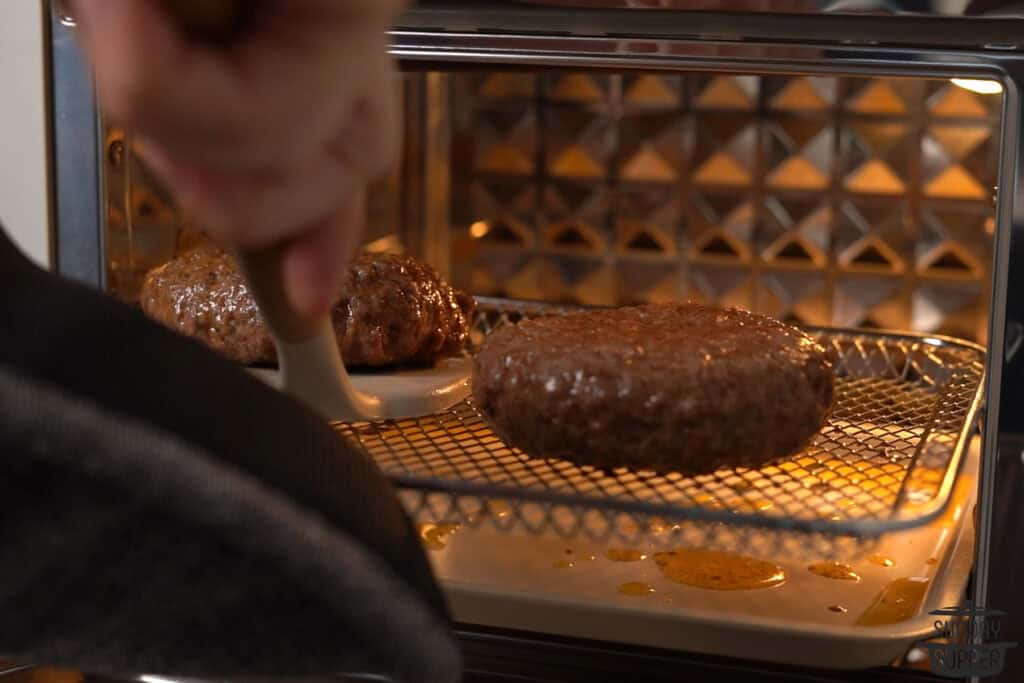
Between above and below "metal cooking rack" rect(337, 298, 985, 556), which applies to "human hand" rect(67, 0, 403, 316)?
above

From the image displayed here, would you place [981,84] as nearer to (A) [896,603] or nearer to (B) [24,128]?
(A) [896,603]

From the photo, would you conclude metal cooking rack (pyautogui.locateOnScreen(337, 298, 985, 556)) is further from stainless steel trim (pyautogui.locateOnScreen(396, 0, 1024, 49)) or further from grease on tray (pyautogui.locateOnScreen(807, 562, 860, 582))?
stainless steel trim (pyautogui.locateOnScreen(396, 0, 1024, 49))

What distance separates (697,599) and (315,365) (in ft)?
1.10

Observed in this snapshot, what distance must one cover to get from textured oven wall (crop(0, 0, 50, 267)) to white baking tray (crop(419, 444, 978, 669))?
433mm

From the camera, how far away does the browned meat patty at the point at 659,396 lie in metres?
0.81

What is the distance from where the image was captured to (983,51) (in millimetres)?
784

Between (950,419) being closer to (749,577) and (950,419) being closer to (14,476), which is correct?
(749,577)

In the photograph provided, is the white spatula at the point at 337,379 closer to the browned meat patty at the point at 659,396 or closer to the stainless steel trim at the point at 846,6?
the browned meat patty at the point at 659,396

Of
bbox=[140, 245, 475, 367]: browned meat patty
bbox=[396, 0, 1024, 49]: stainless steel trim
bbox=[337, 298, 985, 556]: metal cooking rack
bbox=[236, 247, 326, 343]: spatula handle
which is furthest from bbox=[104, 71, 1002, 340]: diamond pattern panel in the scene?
bbox=[236, 247, 326, 343]: spatula handle

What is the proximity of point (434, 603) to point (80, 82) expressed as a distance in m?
0.75

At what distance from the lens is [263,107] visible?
12.3 inches

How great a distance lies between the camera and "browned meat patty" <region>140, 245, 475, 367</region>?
3.58 ft

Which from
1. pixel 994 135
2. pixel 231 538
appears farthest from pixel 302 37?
pixel 994 135

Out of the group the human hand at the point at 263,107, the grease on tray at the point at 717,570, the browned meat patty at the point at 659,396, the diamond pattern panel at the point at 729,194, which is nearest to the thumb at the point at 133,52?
the human hand at the point at 263,107
